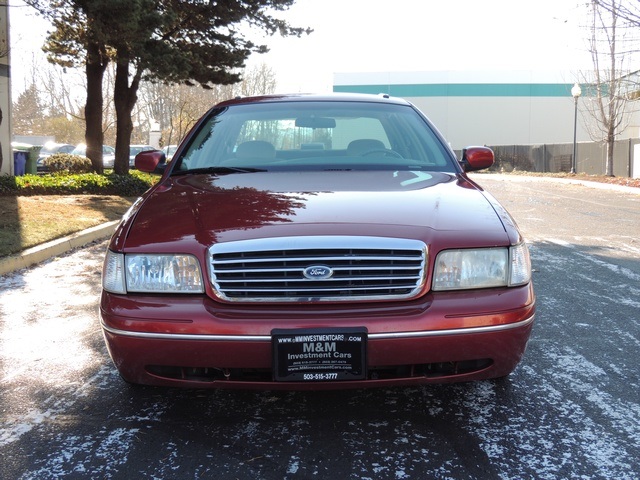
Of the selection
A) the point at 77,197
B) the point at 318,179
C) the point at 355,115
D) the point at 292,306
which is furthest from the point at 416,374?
the point at 77,197

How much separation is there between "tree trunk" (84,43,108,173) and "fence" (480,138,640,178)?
18.2m

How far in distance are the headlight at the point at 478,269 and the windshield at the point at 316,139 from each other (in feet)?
3.99

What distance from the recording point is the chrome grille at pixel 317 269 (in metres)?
Result: 2.54

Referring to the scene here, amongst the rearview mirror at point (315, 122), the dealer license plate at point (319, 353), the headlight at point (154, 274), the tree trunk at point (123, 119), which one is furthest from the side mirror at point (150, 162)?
the tree trunk at point (123, 119)

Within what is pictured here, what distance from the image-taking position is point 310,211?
2.82m

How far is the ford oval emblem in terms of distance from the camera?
252 centimetres

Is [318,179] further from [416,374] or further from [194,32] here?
[194,32]

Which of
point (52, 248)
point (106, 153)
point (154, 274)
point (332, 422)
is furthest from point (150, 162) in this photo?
point (106, 153)

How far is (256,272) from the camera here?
2.56 meters

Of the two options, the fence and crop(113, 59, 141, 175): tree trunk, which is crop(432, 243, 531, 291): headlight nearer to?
crop(113, 59, 141, 175): tree trunk

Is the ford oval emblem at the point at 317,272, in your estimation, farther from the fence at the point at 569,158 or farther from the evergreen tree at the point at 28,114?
the evergreen tree at the point at 28,114

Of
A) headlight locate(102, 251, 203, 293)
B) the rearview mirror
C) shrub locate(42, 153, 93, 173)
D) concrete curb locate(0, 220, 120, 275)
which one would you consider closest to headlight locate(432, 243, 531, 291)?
headlight locate(102, 251, 203, 293)

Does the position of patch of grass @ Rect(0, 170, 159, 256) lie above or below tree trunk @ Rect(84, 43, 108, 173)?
below

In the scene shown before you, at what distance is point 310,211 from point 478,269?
736 mm
